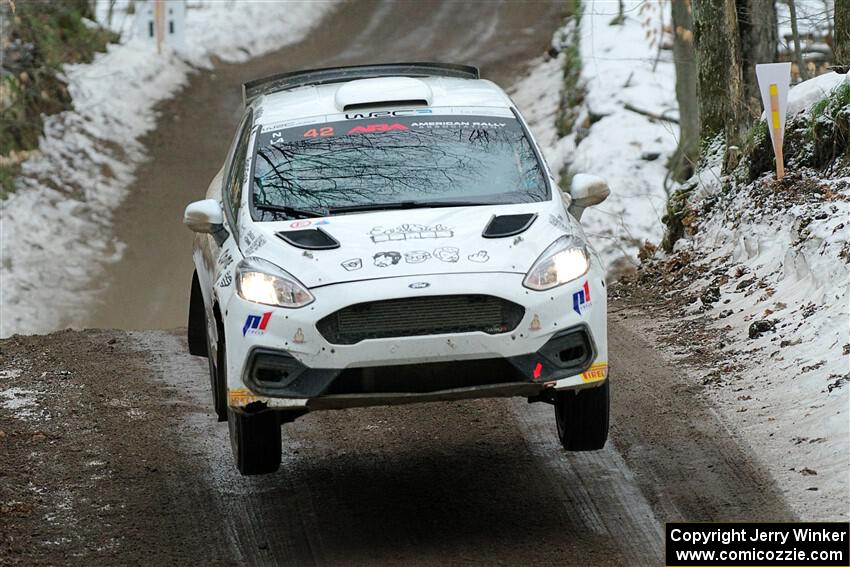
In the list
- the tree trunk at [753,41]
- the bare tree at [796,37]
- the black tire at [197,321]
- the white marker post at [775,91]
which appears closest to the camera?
the black tire at [197,321]

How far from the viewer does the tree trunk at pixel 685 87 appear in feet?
59.3

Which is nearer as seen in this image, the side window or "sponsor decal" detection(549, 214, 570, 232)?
"sponsor decal" detection(549, 214, 570, 232)

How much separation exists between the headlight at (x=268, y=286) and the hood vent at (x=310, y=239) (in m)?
0.19

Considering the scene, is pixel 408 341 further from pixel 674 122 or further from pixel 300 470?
pixel 674 122

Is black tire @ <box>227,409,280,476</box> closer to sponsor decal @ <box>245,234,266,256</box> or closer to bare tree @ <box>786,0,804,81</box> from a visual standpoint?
sponsor decal @ <box>245,234,266,256</box>

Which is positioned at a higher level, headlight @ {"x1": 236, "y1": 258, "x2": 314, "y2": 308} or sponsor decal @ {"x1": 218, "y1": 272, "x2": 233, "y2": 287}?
headlight @ {"x1": 236, "y1": 258, "x2": 314, "y2": 308}

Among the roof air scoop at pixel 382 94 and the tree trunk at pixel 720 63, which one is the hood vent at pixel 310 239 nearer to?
the roof air scoop at pixel 382 94

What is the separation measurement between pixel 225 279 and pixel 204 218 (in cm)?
50

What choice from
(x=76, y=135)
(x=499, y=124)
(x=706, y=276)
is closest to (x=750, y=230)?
(x=706, y=276)

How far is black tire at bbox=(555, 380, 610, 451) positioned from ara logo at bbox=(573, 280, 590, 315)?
1.69ft

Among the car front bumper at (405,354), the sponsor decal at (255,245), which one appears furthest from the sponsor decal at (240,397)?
the sponsor decal at (255,245)

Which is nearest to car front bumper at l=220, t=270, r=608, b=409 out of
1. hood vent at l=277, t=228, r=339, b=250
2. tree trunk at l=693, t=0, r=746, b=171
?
hood vent at l=277, t=228, r=339, b=250

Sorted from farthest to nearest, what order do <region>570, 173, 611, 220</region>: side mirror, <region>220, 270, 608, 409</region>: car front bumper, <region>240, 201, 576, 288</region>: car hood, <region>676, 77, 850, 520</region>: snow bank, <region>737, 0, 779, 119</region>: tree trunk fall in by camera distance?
1. <region>737, 0, 779, 119</region>: tree trunk
2. <region>570, 173, 611, 220</region>: side mirror
3. <region>676, 77, 850, 520</region>: snow bank
4. <region>240, 201, 576, 288</region>: car hood
5. <region>220, 270, 608, 409</region>: car front bumper

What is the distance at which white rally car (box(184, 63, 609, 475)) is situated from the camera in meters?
5.83
